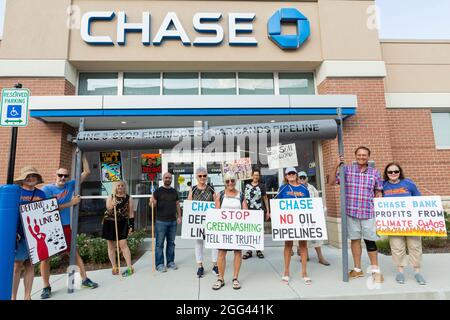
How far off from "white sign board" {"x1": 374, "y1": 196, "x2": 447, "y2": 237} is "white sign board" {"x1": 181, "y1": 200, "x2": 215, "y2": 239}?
3.02 metres

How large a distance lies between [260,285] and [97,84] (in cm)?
740

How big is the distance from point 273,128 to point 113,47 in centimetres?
584

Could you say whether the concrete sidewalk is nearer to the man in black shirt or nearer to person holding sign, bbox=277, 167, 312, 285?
person holding sign, bbox=277, 167, 312, 285

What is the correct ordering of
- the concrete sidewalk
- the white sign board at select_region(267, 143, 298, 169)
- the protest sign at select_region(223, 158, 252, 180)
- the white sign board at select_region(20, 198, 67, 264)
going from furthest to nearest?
1. the protest sign at select_region(223, 158, 252, 180)
2. the white sign board at select_region(267, 143, 298, 169)
3. the concrete sidewalk
4. the white sign board at select_region(20, 198, 67, 264)

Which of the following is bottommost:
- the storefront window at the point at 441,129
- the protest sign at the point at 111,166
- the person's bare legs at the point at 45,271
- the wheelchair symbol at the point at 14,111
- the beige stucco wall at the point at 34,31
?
the person's bare legs at the point at 45,271

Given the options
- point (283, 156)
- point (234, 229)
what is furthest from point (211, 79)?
point (234, 229)

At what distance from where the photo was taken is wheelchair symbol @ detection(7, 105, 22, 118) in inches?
150

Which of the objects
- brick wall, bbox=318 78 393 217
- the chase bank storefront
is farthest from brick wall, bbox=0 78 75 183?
brick wall, bbox=318 78 393 217

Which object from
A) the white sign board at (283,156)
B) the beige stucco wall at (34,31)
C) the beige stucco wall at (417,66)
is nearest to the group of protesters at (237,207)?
the white sign board at (283,156)

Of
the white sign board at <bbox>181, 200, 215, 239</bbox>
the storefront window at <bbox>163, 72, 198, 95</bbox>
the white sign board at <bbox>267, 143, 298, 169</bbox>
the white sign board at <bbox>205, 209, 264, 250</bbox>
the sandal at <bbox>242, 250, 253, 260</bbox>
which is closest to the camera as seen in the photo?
the white sign board at <bbox>205, 209, 264, 250</bbox>

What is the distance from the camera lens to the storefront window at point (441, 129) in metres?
8.58

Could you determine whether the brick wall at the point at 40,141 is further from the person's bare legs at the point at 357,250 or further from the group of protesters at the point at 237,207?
the person's bare legs at the point at 357,250
